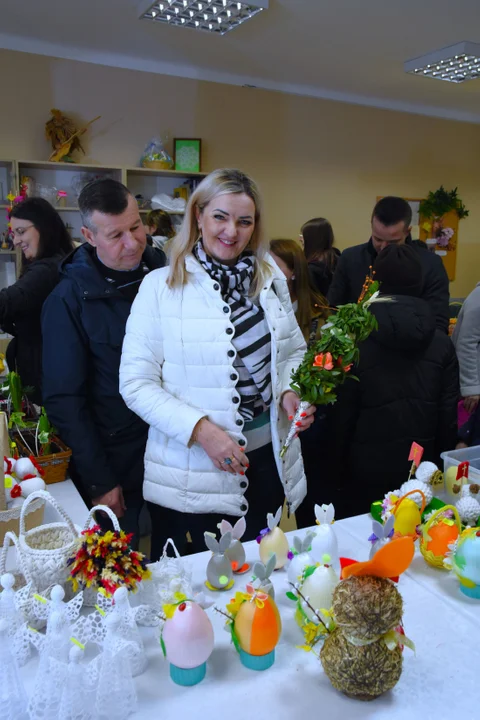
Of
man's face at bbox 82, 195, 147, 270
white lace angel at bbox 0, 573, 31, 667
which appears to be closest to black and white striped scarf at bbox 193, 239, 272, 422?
man's face at bbox 82, 195, 147, 270

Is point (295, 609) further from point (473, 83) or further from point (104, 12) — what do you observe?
point (473, 83)

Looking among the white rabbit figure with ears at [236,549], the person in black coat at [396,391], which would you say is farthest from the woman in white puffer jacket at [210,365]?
the person in black coat at [396,391]

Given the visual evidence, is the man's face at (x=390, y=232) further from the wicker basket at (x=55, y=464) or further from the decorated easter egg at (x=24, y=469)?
the decorated easter egg at (x=24, y=469)

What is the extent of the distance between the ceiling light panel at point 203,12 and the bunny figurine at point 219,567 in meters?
3.33

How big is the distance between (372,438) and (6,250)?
A: 3427 mm

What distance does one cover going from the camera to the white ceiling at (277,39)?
3682 millimetres

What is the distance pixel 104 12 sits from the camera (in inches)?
146

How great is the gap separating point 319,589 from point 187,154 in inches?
179

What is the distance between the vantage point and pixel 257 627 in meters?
0.95

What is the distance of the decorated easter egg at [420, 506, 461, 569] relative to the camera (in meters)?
1.24

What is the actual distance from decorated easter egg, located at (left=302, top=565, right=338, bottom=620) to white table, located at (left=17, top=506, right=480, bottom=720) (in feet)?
0.21

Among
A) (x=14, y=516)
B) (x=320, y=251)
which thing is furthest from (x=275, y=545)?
(x=320, y=251)

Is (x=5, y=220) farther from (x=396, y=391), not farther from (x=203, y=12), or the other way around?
(x=396, y=391)

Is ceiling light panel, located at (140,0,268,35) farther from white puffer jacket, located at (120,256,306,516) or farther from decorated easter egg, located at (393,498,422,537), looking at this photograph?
decorated easter egg, located at (393,498,422,537)
